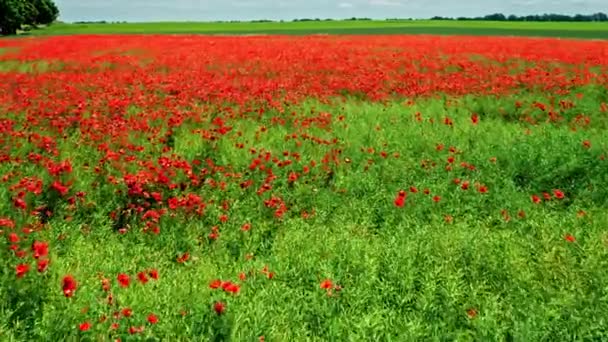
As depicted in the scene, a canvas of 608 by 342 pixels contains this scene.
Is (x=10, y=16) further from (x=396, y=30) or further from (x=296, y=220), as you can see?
(x=296, y=220)

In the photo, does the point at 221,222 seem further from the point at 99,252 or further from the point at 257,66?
the point at 257,66

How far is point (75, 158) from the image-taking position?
668 centimetres

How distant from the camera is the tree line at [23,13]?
205 feet

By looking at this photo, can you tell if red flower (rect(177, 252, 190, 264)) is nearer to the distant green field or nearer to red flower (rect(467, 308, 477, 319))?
red flower (rect(467, 308, 477, 319))

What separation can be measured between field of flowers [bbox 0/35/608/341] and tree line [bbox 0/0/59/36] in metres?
63.9

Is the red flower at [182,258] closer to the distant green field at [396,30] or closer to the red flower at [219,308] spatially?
the red flower at [219,308]

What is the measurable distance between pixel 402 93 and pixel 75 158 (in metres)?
8.23

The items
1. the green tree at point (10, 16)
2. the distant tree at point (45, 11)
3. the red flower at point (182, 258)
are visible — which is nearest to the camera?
the red flower at point (182, 258)

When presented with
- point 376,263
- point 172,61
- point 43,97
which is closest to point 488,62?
point 172,61

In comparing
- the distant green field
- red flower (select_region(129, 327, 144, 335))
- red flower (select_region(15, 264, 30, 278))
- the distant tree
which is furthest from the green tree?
red flower (select_region(129, 327, 144, 335))

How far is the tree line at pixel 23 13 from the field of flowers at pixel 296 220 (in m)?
63.9

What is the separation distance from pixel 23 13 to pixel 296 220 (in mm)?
76974

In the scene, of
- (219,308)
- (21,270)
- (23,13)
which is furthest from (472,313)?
(23,13)

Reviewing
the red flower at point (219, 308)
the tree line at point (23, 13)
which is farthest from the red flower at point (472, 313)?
the tree line at point (23, 13)
